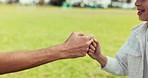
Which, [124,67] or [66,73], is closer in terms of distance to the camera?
[124,67]

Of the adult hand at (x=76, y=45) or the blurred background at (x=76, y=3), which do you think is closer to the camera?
the adult hand at (x=76, y=45)

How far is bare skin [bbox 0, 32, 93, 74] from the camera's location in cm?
254

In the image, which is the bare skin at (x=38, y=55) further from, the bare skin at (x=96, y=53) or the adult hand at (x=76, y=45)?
the bare skin at (x=96, y=53)

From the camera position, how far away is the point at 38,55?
2602 mm

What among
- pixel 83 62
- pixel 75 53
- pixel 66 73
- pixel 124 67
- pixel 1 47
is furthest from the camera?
pixel 1 47

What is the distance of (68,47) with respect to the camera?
269 cm

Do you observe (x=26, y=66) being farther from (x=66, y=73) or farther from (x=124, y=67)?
Result: (x=66, y=73)

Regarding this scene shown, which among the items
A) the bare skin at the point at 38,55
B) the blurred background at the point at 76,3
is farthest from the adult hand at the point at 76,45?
the blurred background at the point at 76,3

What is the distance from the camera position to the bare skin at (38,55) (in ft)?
8.34

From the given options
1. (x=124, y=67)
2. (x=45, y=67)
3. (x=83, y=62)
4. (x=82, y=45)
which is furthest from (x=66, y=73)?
(x=82, y=45)

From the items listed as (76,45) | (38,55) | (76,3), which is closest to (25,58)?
(38,55)

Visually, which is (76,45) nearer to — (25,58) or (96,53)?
(25,58)

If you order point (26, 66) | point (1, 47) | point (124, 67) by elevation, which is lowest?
point (1, 47)

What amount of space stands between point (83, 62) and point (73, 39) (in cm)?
468
